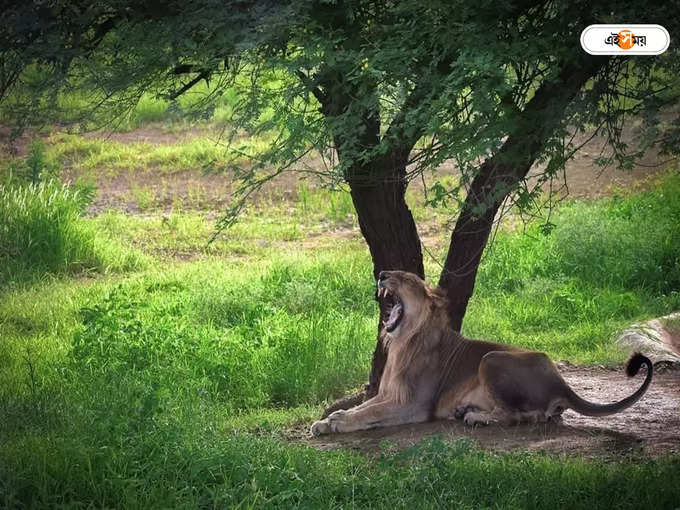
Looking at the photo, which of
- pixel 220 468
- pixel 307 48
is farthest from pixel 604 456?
pixel 307 48

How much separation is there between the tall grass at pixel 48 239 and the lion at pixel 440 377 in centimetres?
612

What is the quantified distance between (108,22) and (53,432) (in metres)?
2.62

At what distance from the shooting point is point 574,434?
23.3ft

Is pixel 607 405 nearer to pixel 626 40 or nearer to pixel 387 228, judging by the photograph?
pixel 387 228

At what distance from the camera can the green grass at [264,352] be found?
559 cm

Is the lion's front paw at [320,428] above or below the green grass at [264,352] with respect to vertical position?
below

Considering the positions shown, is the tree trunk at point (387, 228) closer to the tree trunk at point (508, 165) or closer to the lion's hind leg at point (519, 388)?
the tree trunk at point (508, 165)

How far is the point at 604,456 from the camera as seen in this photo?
→ 655cm

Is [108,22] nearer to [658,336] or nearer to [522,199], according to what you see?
[522,199]

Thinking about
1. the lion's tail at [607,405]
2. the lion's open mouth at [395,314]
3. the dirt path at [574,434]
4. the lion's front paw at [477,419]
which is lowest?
the dirt path at [574,434]

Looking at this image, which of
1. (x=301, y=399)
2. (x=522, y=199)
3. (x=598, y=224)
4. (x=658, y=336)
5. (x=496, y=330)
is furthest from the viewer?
(x=598, y=224)

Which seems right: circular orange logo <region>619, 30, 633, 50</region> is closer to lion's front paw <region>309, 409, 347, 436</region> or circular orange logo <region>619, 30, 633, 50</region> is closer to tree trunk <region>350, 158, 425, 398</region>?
tree trunk <region>350, 158, 425, 398</region>
